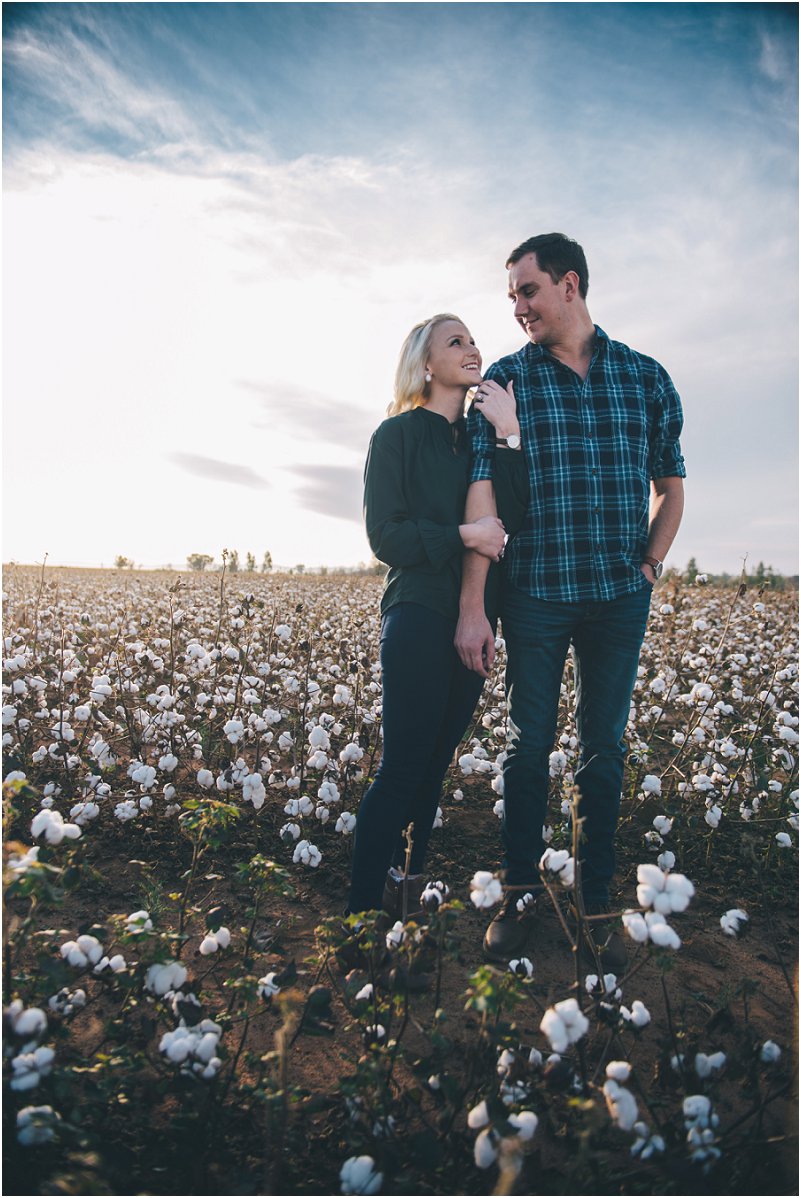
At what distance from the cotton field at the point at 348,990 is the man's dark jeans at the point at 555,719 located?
0.98 ft

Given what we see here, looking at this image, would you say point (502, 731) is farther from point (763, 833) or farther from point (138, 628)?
point (138, 628)

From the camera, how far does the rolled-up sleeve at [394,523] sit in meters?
2.79

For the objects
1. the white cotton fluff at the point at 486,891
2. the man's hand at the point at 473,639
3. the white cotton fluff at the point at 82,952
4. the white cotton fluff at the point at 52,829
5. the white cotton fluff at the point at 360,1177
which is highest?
the man's hand at the point at 473,639

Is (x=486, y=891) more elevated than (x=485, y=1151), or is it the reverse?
(x=486, y=891)

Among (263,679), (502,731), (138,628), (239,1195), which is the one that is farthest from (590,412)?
(138,628)

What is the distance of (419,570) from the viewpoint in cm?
286

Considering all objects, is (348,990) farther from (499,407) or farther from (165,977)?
(499,407)

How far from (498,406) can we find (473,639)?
105 cm

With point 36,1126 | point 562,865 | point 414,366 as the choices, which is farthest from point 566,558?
point 36,1126

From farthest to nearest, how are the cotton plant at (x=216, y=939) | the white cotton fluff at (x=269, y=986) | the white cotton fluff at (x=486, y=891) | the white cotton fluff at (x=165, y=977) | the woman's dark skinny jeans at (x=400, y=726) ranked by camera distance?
the woman's dark skinny jeans at (x=400, y=726) < the cotton plant at (x=216, y=939) < the white cotton fluff at (x=269, y=986) < the white cotton fluff at (x=165, y=977) < the white cotton fluff at (x=486, y=891)

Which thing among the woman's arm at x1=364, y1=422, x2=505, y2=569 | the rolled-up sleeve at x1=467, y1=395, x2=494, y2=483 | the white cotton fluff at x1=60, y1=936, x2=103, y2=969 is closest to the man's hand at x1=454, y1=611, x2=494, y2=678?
the woman's arm at x1=364, y1=422, x2=505, y2=569

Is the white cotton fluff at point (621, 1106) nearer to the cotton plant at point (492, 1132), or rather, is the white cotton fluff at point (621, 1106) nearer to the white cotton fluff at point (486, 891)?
the cotton plant at point (492, 1132)

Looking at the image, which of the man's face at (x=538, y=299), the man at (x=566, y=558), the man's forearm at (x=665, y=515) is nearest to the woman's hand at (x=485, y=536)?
the man at (x=566, y=558)

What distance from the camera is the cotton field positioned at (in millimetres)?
1728
